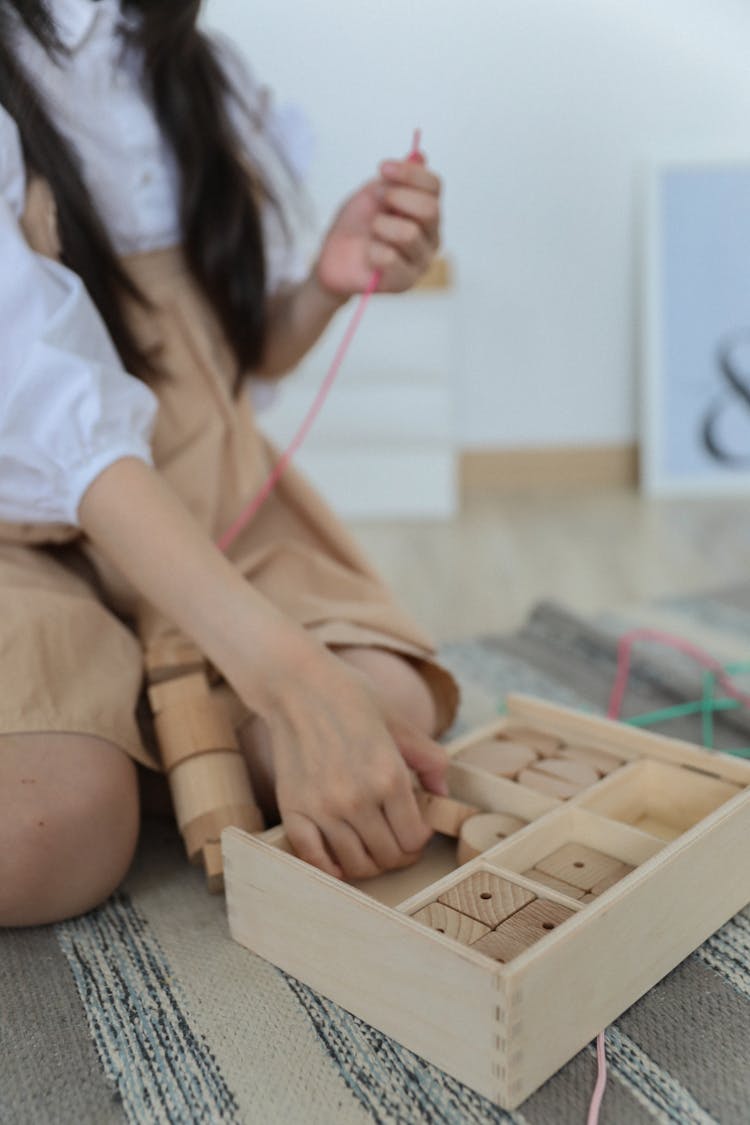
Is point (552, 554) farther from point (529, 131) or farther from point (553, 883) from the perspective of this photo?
point (553, 883)

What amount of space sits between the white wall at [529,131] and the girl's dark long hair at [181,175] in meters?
1.30

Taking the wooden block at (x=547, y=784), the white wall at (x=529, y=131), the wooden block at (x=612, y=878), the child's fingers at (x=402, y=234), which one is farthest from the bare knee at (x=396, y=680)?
the white wall at (x=529, y=131)

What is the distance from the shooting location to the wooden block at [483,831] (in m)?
0.73

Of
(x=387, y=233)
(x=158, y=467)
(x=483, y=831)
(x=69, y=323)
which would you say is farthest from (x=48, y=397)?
(x=483, y=831)

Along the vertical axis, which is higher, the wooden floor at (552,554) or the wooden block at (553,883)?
the wooden block at (553,883)

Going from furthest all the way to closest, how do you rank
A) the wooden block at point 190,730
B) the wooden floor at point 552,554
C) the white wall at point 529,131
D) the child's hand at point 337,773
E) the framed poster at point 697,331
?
the framed poster at point 697,331
the white wall at point 529,131
the wooden floor at point 552,554
the wooden block at point 190,730
the child's hand at point 337,773

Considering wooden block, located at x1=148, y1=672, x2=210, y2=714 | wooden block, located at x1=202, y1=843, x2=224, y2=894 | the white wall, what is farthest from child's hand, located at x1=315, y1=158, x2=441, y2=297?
the white wall

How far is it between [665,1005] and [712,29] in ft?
6.98

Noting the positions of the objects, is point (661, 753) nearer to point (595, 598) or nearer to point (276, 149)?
point (276, 149)

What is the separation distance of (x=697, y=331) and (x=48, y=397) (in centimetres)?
189

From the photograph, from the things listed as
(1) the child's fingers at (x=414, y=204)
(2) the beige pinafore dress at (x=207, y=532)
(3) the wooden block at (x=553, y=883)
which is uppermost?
(1) the child's fingers at (x=414, y=204)

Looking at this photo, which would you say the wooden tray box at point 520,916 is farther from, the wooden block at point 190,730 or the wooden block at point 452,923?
the wooden block at point 190,730

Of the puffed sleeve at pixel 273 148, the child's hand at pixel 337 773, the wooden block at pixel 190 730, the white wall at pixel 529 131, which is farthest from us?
the white wall at pixel 529 131

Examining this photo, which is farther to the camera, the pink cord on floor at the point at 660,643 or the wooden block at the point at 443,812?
the pink cord on floor at the point at 660,643
